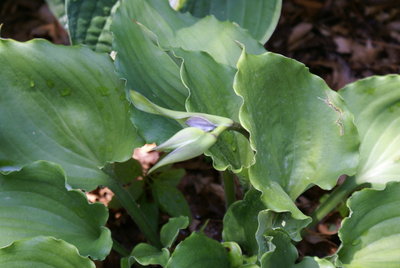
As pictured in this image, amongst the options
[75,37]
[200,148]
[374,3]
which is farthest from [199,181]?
[374,3]

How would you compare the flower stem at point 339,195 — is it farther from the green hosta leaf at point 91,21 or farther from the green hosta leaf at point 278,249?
the green hosta leaf at point 91,21

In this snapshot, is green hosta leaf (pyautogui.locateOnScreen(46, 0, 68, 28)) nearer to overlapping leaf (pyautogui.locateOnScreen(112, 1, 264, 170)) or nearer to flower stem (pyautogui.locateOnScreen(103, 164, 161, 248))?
overlapping leaf (pyautogui.locateOnScreen(112, 1, 264, 170))

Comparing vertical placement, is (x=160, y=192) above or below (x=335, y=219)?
above

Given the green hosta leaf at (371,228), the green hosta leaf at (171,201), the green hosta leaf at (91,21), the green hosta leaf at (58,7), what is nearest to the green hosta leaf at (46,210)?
the green hosta leaf at (171,201)

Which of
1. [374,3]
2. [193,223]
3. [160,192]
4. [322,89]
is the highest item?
[322,89]

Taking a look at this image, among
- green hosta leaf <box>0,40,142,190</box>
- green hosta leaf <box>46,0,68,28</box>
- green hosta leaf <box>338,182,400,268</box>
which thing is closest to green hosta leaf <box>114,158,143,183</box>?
green hosta leaf <box>0,40,142,190</box>

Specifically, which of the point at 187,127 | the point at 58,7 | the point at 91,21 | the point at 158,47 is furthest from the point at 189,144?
the point at 58,7

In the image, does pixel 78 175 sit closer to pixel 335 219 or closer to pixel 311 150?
pixel 311 150

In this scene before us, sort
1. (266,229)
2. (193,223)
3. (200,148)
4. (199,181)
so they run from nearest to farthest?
(200,148) → (266,229) → (193,223) → (199,181)
